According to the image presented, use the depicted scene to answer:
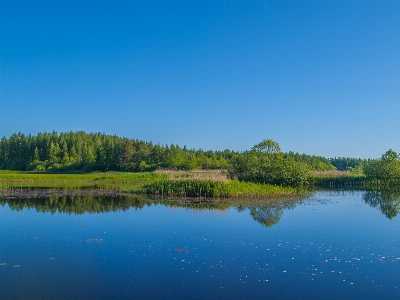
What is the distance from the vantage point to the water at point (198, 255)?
7.52 metres

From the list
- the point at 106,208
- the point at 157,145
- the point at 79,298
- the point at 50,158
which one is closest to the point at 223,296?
the point at 79,298

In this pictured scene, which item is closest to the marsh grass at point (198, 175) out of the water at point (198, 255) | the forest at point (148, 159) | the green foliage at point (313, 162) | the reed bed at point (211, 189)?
the reed bed at point (211, 189)

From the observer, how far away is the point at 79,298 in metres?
7.03

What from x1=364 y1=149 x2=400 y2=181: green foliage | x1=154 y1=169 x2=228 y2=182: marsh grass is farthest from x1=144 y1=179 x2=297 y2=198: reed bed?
x1=364 y1=149 x2=400 y2=181: green foliage

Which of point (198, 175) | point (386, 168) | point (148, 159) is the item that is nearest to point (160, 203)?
point (198, 175)

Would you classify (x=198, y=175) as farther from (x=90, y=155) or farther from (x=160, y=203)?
(x=90, y=155)

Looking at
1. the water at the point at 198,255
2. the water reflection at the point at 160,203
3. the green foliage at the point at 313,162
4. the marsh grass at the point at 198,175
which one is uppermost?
the green foliage at the point at 313,162

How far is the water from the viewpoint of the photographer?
7.52 m

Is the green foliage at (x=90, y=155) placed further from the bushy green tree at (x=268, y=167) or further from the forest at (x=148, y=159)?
the bushy green tree at (x=268, y=167)

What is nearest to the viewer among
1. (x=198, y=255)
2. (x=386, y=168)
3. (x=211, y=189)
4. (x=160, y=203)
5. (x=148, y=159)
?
(x=198, y=255)

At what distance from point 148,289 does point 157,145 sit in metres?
63.7

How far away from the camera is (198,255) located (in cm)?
1003

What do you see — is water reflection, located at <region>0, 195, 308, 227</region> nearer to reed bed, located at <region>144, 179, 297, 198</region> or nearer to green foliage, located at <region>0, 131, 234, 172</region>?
reed bed, located at <region>144, 179, 297, 198</region>

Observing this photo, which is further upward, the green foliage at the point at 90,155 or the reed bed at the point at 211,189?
the green foliage at the point at 90,155
